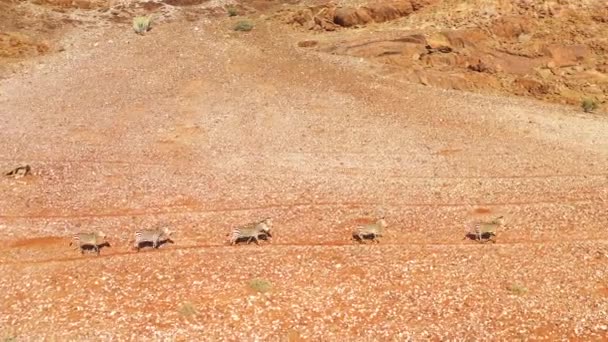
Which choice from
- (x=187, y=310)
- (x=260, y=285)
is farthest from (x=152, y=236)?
(x=260, y=285)

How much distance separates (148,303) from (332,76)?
66.1 ft

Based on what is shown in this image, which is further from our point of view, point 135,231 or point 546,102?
point 546,102

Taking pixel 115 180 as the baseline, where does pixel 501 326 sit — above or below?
above

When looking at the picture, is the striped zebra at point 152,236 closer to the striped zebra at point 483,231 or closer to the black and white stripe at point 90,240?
the black and white stripe at point 90,240

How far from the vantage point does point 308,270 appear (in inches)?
714

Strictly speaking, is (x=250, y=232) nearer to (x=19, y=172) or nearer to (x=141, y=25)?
(x=19, y=172)

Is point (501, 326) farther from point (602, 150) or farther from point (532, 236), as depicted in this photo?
point (602, 150)

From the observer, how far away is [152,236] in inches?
752

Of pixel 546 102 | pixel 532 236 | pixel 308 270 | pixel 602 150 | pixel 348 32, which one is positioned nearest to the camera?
pixel 308 270

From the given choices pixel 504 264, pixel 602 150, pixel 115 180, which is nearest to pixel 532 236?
pixel 504 264

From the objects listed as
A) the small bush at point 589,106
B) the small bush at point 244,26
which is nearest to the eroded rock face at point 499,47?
the small bush at point 589,106

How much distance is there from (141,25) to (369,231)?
25.7 meters

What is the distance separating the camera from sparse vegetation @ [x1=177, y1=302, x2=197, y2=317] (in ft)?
53.3

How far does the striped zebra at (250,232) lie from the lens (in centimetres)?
1952
